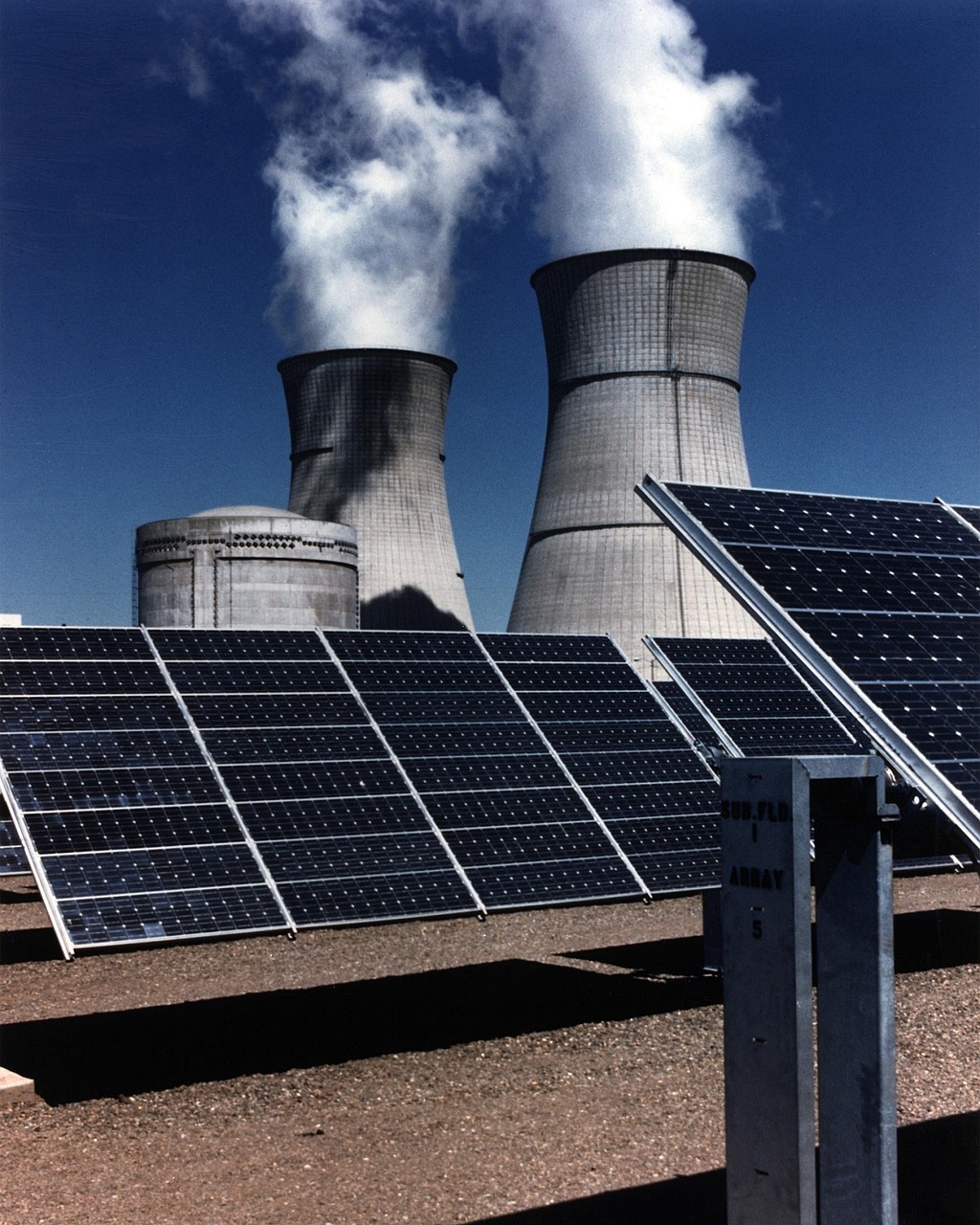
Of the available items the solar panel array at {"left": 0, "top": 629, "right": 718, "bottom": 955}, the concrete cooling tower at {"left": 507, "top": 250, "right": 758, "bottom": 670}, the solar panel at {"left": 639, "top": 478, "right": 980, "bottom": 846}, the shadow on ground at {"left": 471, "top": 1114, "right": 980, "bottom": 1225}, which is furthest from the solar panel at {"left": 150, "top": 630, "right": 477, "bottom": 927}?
the concrete cooling tower at {"left": 507, "top": 250, "right": 758, "bottom": 670}

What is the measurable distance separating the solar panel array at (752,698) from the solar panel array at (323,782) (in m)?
2.20

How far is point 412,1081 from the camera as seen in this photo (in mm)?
10305

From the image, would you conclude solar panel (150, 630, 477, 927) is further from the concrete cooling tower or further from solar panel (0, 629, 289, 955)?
the concrete cooling tower

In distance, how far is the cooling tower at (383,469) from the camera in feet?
146

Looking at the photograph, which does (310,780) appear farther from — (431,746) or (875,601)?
(875,601)

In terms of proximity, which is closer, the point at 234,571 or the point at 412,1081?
the point at 412,1081

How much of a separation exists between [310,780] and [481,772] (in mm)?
1866

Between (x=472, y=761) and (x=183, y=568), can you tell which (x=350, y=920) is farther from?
(x=183, y=568)

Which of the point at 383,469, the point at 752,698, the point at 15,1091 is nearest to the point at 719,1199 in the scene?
the point at 15,1091

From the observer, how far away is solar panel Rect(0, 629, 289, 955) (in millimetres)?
10773

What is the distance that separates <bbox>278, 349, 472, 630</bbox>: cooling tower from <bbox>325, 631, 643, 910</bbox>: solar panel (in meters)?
27.9

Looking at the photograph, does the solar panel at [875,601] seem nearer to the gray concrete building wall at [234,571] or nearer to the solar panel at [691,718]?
the solar panel at [691,718]

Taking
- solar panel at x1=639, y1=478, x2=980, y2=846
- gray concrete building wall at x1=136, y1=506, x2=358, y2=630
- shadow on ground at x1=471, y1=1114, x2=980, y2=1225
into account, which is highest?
gray concrete building wall at x1=136, y1=506, x2=358, y2=630

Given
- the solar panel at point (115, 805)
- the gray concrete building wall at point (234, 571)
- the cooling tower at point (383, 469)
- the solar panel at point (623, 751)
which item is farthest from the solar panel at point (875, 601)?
the cooling tower at point (383, 469)
